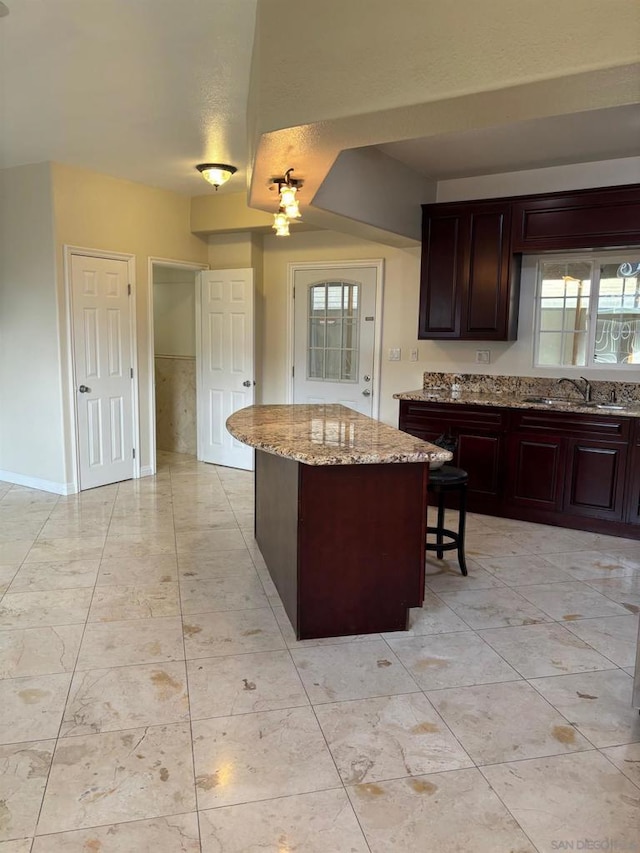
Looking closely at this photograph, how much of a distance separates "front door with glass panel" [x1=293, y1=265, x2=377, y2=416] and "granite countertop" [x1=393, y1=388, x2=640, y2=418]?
2.35 feet

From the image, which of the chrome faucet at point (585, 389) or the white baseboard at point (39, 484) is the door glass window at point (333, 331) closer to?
the chrome faucet at point (585, 389)

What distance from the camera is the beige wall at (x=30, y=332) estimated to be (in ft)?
15.3

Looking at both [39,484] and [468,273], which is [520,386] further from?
[39,484]

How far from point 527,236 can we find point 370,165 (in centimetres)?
130

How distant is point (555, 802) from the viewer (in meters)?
1.75

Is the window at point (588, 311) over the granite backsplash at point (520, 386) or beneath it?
over

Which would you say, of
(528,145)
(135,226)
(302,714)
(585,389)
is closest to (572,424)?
(585,389)

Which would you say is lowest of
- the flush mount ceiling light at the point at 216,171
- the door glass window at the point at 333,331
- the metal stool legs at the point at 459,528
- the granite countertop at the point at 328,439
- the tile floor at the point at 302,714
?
the tile floor at the point at 302,714

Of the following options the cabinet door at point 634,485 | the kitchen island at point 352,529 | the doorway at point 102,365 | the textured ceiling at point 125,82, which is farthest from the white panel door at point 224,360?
the cabinet door at point 634,485

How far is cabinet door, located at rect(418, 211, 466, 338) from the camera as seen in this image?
4.68 meters

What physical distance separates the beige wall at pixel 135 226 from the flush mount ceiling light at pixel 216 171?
3.10 feet

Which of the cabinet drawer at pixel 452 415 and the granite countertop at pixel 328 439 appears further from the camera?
the cabinet drawer at pixel 452 415

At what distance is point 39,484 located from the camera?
5.09 m

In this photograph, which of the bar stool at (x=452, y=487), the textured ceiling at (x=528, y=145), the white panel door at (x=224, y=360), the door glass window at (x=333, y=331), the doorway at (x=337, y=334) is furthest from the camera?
the white panel door at (x=224, y=360)
